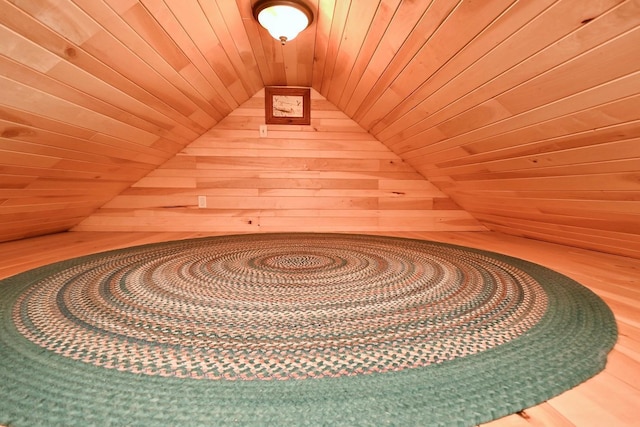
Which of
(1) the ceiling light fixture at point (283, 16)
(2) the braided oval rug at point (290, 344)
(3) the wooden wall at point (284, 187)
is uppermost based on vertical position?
(1) the ceiling light fixture at point (283, 16)

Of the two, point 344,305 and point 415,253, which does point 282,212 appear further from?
point 344,305

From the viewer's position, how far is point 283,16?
1310 millimetres

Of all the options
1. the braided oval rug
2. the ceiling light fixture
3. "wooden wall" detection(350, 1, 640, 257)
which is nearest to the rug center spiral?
the braided oval rug

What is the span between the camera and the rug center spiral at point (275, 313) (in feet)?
2.21

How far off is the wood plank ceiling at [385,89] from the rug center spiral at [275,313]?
0.58 m

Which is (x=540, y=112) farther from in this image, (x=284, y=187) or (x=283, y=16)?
(x=284, y=187)

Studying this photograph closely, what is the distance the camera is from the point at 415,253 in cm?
178

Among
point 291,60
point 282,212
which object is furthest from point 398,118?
point 282,212

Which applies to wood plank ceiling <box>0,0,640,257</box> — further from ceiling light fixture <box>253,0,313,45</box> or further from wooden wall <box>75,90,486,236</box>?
wooden wall <box>75,90,486,236</box>

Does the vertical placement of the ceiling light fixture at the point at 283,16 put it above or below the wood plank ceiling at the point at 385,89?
above

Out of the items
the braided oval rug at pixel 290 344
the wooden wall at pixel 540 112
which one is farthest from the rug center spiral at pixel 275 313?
the wooden wall at pixel 540 112

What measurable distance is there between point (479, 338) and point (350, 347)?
1.10 feet

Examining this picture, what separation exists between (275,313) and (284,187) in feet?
6.08

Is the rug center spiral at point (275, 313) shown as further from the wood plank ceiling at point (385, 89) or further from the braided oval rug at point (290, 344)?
the wood plank ceiling at point (385, 89)
